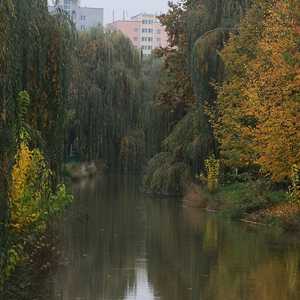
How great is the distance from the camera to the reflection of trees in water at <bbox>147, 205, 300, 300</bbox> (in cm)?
938

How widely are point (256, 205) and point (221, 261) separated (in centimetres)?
726

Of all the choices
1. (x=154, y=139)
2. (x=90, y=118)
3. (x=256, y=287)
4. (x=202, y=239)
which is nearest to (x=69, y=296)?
(x=256, y=287)

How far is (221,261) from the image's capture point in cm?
1186

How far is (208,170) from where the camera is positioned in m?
23.8

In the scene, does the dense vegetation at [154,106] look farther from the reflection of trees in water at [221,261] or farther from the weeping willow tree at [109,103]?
the reflection of trees in water at [221,261]

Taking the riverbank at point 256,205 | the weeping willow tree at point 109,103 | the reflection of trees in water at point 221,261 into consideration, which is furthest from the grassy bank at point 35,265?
the weeping willow tree at point 109,103

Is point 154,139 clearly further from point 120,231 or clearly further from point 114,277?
point 114,277

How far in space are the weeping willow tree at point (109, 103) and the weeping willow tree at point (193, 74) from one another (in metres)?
12.6

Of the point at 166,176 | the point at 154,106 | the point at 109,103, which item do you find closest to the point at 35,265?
the point at 166,176

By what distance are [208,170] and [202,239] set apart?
30.1 feet

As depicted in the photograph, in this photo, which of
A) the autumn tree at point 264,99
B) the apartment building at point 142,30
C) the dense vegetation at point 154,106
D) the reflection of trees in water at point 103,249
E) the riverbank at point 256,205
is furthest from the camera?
the apartment building at point 142,30

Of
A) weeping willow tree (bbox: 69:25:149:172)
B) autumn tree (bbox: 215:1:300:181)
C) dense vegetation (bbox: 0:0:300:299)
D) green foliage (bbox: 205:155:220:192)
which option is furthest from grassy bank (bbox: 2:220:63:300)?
weeping willow tree (bbox: 69:25:149:172)

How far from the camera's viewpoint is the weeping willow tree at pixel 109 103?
4125 cm

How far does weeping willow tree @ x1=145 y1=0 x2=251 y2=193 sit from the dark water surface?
453 centimetres
